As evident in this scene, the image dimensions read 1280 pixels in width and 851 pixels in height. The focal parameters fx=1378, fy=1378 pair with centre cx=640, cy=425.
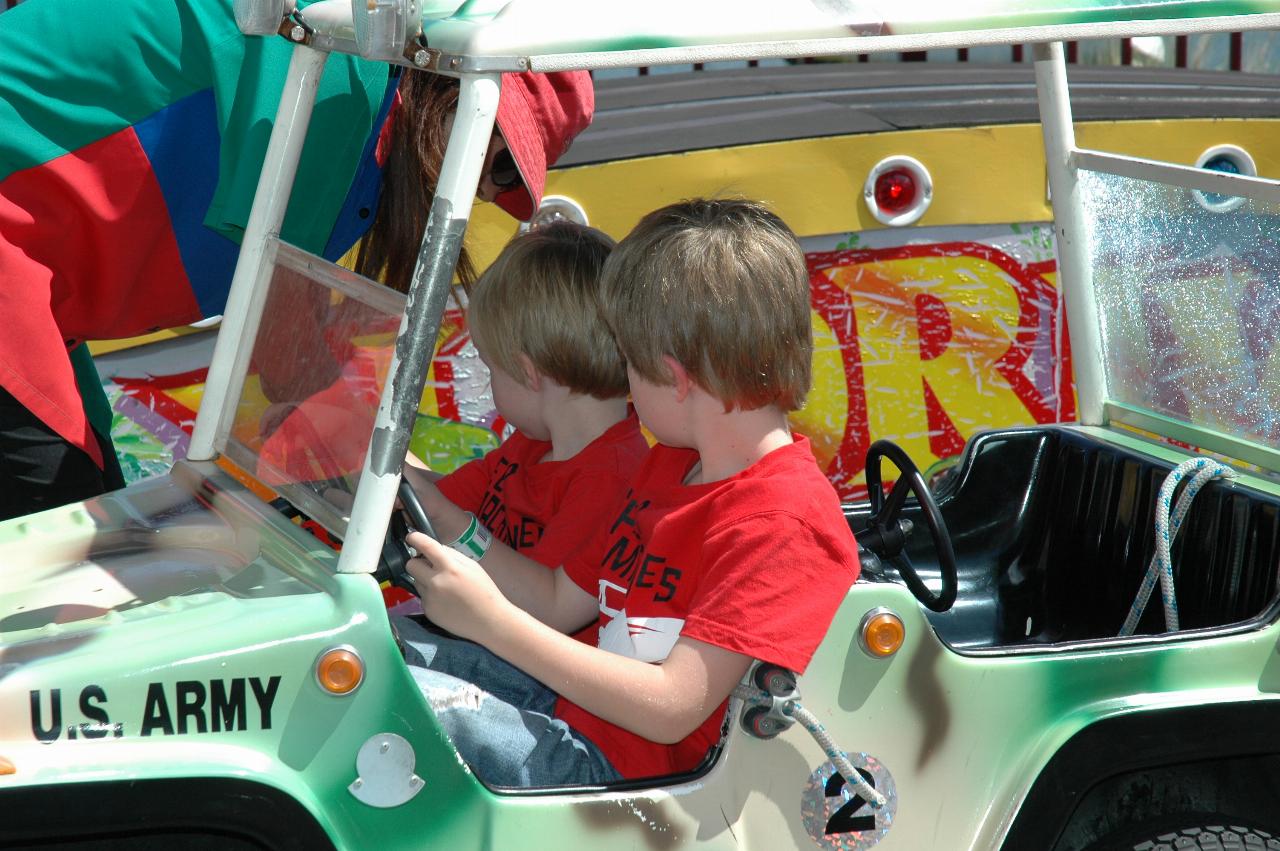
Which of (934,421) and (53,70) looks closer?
(53,70)

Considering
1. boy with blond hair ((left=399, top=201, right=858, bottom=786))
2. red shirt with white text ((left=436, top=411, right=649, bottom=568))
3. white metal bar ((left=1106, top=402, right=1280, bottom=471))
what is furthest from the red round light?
boy with blond hair ((left=399, top=201, right=858, bottom=786))

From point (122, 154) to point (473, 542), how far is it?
77 centimetres

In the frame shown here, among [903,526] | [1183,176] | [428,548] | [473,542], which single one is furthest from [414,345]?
[1183,176]

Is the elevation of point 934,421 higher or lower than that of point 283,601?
lower

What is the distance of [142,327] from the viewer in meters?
2.22

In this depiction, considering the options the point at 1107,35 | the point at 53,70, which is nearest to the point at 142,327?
the point at 53,70

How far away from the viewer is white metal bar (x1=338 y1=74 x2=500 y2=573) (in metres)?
1.50

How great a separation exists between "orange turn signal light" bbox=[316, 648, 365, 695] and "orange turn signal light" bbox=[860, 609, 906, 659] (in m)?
0.57

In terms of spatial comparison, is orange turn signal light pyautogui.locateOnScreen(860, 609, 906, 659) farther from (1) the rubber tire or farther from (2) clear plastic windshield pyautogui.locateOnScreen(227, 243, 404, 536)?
(2) clear plastic windshield pyautogui.locateOnScreen(227, 243, 404, 536)

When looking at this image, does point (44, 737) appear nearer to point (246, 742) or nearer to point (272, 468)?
point (246, 742)

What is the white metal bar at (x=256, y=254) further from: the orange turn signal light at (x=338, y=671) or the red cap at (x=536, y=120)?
the orange turn signal light at (x=338, y=671)

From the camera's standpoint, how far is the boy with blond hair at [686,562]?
1528 mm

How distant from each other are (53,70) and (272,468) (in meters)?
0.65

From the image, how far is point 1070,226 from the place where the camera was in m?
2.36
